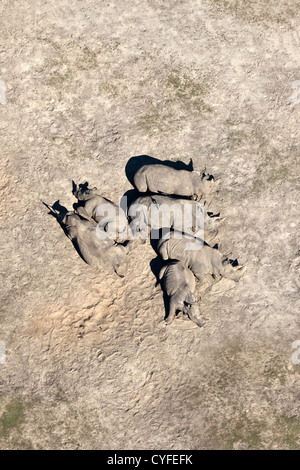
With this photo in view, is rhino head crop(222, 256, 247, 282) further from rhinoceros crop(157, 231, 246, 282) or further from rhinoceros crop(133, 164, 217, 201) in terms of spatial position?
rhinoceros crop(133, 164, 217, 201)

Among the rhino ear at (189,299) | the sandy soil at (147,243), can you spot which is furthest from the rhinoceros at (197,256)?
the rhino ear at (189,299)

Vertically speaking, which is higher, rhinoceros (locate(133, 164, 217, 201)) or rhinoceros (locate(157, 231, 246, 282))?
rhinoceros (locate(133, 164, 217, 201))

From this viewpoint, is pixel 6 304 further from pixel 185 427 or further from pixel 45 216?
pixel 185 427

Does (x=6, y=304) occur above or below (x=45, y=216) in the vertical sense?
below

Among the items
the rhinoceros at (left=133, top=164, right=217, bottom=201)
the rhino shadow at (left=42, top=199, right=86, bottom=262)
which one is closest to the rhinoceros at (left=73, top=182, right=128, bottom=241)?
the rhino shadow at (left=42, top=199, right=86, bottom=262)

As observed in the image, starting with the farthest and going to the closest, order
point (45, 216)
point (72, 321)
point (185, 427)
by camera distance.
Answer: point (45, 216), point (72, 321), point (185, 427)

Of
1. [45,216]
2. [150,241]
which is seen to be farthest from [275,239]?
[45,216]

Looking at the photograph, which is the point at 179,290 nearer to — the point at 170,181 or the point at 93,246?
the point at 93,246
